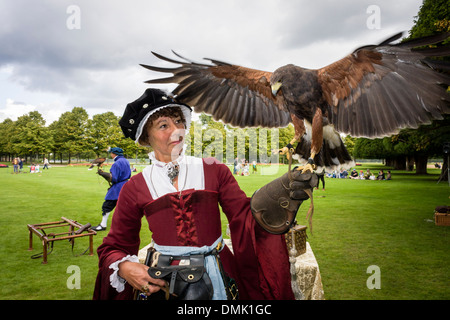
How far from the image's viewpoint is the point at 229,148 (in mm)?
2025

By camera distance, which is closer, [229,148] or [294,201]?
[294,201]

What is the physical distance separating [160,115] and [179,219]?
672 millimetres

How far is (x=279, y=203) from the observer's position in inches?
63.6

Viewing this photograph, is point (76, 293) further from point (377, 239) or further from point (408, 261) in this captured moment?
point (377, 239)

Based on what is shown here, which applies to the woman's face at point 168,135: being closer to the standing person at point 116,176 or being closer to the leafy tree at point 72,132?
the standing person at point 116,176

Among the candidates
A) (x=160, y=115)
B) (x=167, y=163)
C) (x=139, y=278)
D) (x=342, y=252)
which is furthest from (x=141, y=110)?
(x=342, y=252)

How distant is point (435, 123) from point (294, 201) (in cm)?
761

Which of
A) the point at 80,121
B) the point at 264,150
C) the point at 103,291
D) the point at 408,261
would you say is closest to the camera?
the point at 103,291

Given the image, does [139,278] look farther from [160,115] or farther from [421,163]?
[421,163]

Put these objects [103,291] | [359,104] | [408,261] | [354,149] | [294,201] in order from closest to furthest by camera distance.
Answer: [294,201], [103,291], [359,104], [408,261], [354,149]

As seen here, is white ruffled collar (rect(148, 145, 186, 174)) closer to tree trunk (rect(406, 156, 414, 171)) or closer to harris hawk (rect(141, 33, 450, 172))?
harris hawk (rect(141, 33, 450, 172))

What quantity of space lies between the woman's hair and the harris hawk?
0.37 meters

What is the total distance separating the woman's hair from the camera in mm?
1800
